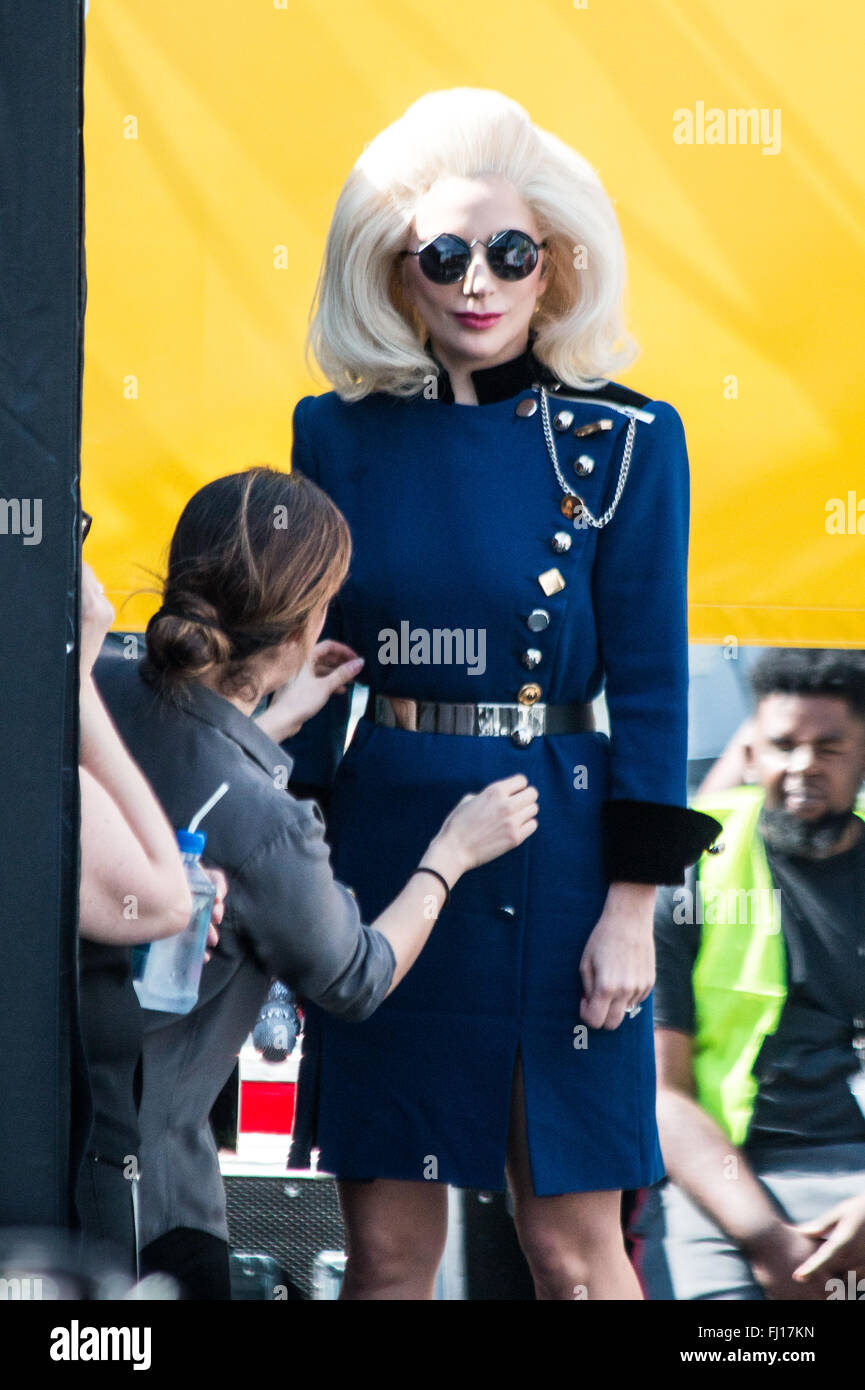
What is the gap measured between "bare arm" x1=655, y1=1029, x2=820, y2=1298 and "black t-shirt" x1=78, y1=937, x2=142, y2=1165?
0.96 metres

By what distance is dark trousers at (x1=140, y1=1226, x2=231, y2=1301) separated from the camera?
81.1 inches

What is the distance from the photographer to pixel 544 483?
7.66 feet

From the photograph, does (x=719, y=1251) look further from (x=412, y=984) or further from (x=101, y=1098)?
(x=101, y=1098)

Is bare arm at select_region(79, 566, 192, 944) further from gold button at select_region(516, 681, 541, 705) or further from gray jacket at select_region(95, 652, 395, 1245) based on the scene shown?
gold button at select_region(516, 681, 541, 705)

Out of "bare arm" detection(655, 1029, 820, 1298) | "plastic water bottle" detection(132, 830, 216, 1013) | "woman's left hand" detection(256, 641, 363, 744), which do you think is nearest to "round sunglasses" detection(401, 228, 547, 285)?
"woman's left hand" detection(256, 641, 363, 744)

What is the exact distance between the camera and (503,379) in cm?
238

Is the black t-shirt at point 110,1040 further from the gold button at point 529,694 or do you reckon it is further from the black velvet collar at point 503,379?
the black velvet collar at point 503,379

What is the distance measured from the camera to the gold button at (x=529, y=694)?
231cm

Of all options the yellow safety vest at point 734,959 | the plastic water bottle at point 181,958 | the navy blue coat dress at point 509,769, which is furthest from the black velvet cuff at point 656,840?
the plastic water bottle at point 181,958

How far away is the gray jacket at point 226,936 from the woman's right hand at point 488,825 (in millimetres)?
191

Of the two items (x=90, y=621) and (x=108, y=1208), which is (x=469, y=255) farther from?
(x=108, y=1208)

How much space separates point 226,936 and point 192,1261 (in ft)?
1.32

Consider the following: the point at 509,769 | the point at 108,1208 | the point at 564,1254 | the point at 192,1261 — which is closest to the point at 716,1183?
the point at 564,1254

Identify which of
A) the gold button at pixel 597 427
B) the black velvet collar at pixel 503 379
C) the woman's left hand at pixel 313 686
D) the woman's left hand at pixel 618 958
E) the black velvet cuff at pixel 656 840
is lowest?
the woman's left hand at pixel 618 958
